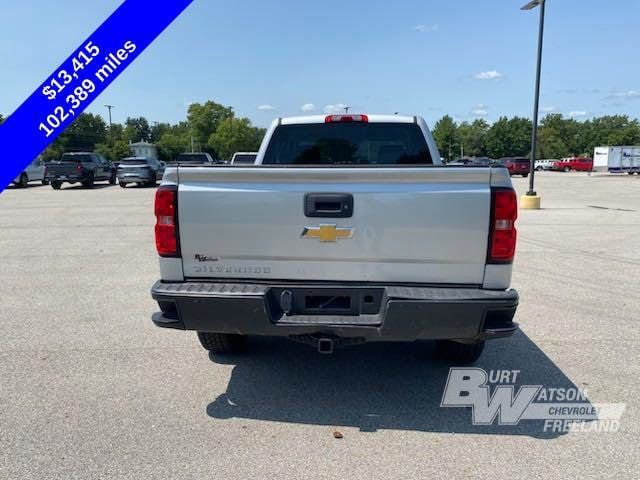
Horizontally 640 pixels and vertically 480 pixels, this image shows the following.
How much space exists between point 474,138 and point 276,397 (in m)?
127

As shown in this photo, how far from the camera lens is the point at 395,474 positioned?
107 inches

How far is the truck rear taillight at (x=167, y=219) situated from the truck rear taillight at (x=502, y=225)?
6.61 feet

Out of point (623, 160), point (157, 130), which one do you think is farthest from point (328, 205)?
point (157, 130)

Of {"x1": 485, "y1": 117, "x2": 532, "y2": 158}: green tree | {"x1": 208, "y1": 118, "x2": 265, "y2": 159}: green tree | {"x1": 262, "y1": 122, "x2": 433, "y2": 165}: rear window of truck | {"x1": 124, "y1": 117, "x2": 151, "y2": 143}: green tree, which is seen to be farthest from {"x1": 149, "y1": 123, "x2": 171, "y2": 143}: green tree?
{"x1": 262, "y1": 122, "x2": 433, "y2": 165}: rear window of truck

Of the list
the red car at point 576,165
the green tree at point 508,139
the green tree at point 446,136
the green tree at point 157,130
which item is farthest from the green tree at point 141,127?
the red car at point 576,165

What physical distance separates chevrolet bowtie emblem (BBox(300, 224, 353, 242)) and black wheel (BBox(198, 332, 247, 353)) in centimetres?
148

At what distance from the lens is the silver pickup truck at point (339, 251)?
9.77 ft

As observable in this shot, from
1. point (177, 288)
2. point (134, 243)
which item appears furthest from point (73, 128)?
point (177, 288)

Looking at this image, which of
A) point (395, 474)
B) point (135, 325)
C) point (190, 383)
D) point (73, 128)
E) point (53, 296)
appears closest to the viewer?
point (395, 474)

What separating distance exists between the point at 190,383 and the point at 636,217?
1414cm

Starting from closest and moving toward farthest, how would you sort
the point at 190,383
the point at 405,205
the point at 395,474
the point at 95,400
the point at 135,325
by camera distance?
the point at 395,474, the point at 405,205, the point at 95,400, the point at 190,383, the point at 135,325

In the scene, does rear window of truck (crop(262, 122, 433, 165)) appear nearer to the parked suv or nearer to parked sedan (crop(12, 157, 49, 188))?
the parked suv

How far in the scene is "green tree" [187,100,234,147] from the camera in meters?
114

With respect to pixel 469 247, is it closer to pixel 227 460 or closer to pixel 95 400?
pixel 227 460
